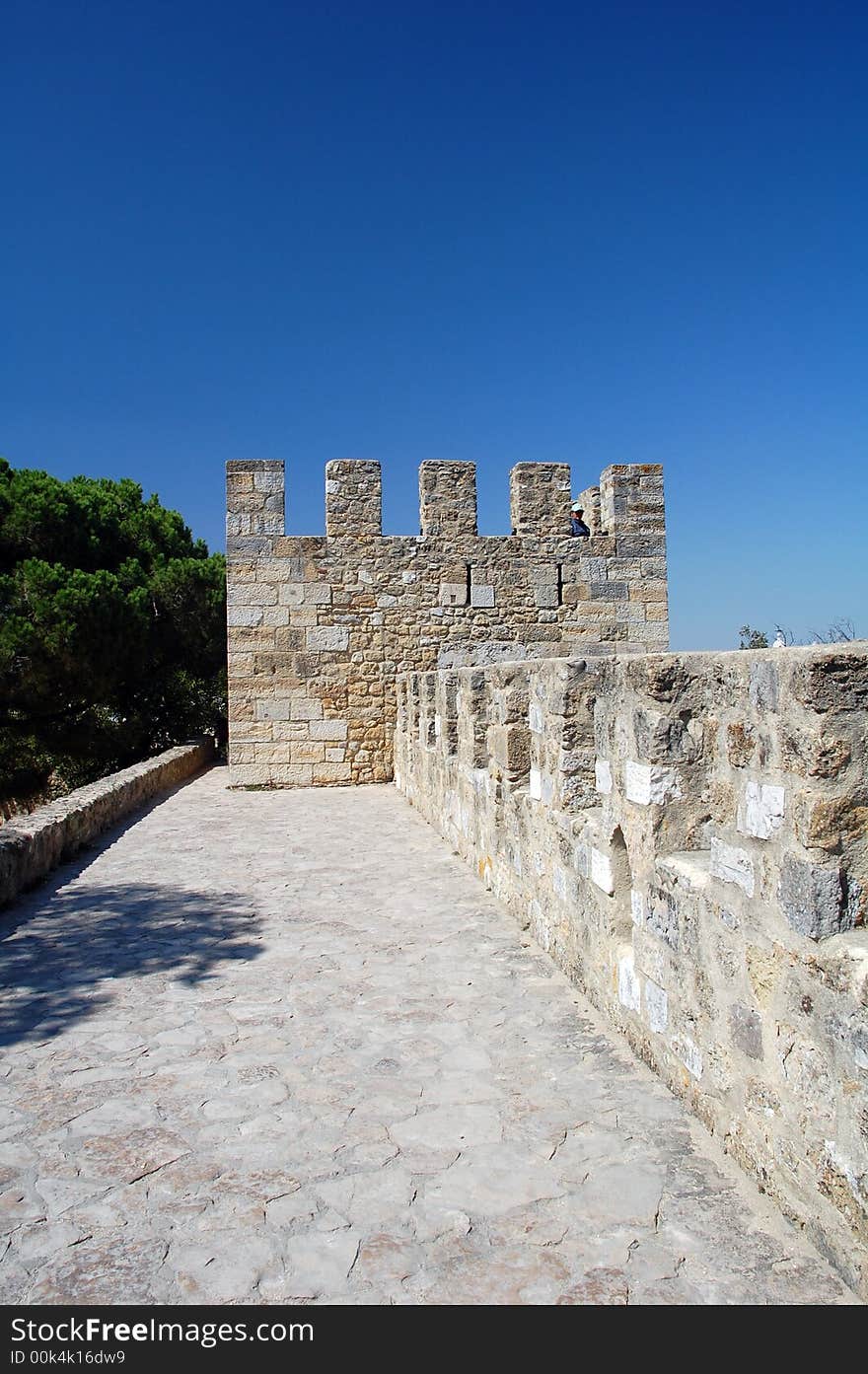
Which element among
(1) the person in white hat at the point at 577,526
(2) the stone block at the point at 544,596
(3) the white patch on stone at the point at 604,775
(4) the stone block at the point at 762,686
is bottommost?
(3) the white patch on stone at the point at 604,775

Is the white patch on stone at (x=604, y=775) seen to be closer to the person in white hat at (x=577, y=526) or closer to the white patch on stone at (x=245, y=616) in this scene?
the white patch on stone at (x=245, y=616)

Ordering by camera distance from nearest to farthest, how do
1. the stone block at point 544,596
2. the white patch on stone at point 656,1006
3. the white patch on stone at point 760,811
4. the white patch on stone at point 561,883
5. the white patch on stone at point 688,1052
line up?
the white patch on stone at point 760,811 → the white patch on stone at point 688,1052 → the white patch on stone at point 656,1006 → the white patch on stone at point 561,883 → the stone block at point 544,596

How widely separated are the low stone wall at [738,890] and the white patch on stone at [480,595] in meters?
7.81

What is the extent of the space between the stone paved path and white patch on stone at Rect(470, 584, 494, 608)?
7.35 meters

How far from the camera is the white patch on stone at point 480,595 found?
11.8 metres

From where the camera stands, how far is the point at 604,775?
10.8 ft

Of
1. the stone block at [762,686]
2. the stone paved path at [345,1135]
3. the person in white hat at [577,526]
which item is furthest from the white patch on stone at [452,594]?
the stone block at [762,686]

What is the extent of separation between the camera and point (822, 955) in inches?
75.6

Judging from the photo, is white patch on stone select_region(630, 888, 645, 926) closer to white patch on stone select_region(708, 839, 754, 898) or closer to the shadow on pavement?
white patch on stone select_region(708, 839, 754, 898)

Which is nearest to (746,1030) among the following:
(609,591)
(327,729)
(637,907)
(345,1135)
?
(637,907)

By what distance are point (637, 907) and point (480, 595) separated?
29.6ft

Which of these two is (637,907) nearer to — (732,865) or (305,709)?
(732,865)

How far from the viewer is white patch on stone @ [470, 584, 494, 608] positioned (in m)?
11.8
